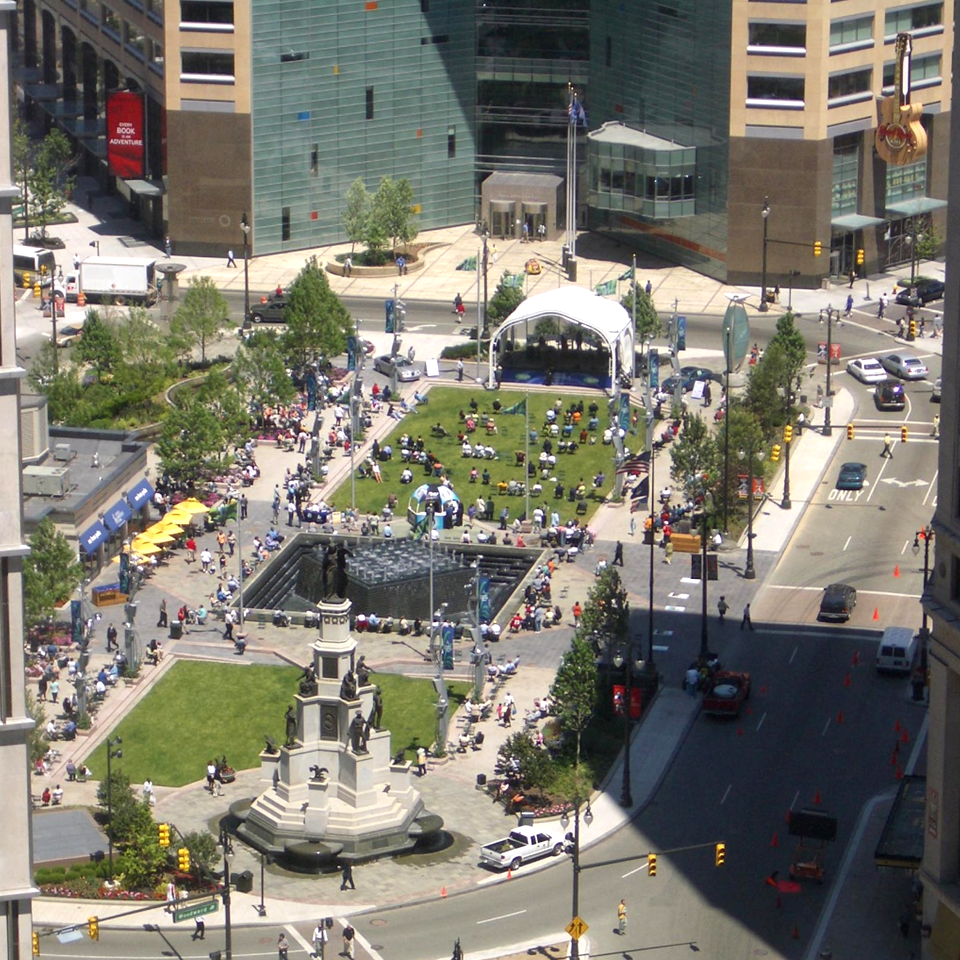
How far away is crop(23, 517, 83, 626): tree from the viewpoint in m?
110

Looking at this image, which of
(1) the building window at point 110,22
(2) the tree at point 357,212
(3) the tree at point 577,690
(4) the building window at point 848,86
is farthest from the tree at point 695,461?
(1) the building window at point 110,22

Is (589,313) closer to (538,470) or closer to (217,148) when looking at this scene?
(538,470)

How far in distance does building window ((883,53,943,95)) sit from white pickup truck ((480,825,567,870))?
8970cm

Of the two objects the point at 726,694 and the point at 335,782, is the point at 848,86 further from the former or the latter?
the point at 335,782

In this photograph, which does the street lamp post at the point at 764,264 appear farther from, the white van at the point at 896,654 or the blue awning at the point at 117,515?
the white van at the point at 896,654

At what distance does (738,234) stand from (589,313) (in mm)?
23615

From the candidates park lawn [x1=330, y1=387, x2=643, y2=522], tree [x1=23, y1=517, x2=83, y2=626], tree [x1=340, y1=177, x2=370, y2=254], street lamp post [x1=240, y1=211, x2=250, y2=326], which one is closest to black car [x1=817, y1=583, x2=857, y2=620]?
park lawn [x1=330, y1=387, x2=643, y2=522]

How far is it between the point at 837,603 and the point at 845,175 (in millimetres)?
61582

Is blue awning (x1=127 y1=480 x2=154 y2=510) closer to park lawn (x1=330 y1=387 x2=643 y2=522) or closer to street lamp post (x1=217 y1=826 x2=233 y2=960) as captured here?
park lawn (x1=330 y1=387 x2=643 y2=522)

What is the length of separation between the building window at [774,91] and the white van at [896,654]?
6534 cm

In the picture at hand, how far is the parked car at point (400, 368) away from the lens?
153625 mm

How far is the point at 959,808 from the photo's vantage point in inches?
2936

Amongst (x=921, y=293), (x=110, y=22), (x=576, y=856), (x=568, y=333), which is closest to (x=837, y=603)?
(x=576, y=856)

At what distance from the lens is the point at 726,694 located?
105500 mm
